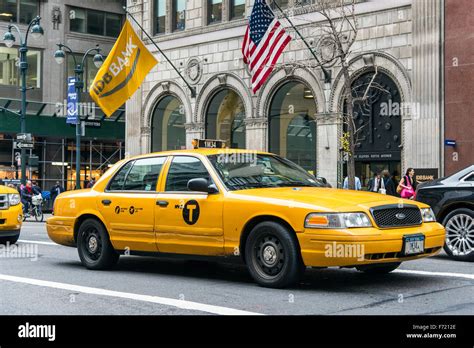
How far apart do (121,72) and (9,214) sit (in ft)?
44.8

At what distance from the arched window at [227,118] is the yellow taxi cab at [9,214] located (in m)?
16.7

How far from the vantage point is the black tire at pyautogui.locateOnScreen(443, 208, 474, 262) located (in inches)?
445

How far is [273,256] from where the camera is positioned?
7.98 meters

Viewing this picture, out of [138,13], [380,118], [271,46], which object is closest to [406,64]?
[380,118]

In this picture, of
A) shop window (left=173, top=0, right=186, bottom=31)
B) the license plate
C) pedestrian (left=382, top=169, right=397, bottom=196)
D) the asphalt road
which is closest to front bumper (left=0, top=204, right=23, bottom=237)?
the asphalt road

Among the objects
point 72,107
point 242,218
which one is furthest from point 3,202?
point 72,107

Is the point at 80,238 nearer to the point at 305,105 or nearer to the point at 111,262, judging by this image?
the point at 111,262

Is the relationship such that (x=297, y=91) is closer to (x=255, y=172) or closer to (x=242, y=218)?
(x=255, y=172)

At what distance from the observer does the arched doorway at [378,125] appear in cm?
2452

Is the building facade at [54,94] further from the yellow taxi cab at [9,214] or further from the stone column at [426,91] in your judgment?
the yellow taxi cab at [9,214]

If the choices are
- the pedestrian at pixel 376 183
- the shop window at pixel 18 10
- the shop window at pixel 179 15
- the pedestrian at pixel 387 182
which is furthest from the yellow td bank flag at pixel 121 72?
the shop window at pixel 18 10
